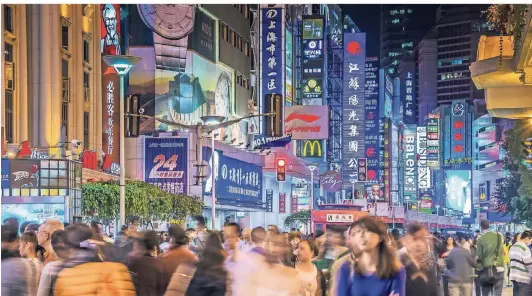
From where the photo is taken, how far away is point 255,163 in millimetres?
87875

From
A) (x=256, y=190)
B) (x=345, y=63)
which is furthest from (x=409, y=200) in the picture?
(x=256, y=190)

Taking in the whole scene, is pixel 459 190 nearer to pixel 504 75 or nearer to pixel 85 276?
pixel 504 75

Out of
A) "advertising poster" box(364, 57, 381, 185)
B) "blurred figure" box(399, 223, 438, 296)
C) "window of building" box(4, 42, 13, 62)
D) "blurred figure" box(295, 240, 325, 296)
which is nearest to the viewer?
"blurred figure" box(399, 223, 438, 296)

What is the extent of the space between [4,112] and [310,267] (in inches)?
1352

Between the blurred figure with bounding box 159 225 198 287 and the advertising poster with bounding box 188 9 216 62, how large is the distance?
2355 inches

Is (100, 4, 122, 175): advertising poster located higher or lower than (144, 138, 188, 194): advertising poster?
higher

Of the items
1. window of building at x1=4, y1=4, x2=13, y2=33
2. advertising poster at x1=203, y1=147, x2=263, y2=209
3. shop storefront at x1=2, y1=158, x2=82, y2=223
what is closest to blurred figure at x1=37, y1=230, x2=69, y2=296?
shop storefront at x1=2, y1=158, x2=82, y2=223

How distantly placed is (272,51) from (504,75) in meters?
70.6

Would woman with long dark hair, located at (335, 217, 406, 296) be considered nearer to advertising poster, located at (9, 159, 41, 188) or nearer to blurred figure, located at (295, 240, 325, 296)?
blurred figure, located at (295, 240, 325, 296)

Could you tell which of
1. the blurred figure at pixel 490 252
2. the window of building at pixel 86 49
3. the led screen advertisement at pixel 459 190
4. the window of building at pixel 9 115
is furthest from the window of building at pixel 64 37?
the led screen advertisement at pixel 459 190

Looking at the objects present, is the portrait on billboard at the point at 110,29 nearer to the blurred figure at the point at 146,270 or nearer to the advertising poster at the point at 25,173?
the advertising poster at the point at 25,173

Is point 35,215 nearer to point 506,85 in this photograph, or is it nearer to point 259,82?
point 506,85

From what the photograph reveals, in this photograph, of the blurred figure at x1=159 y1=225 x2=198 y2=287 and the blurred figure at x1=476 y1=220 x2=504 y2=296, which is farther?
the blurred figure at x1=476 y1=220 x2=504 y2=296

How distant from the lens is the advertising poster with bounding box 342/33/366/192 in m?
146
